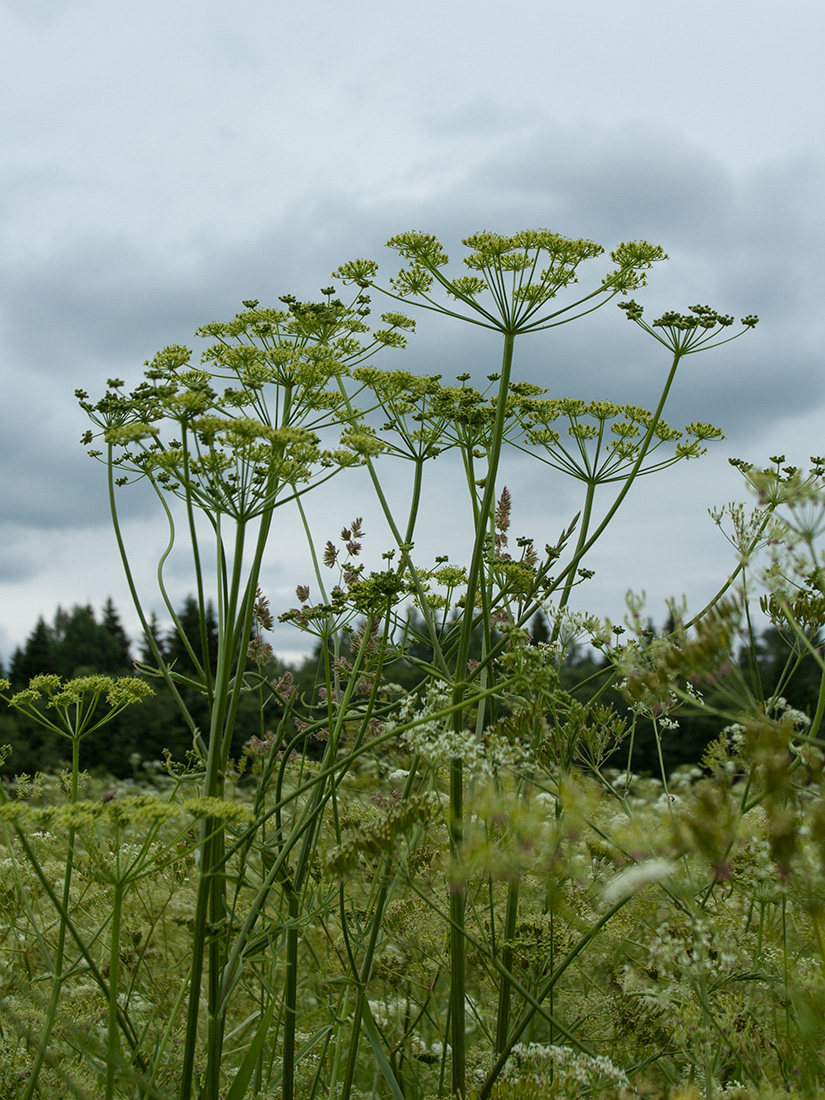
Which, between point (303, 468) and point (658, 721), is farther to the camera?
point (658, 721)

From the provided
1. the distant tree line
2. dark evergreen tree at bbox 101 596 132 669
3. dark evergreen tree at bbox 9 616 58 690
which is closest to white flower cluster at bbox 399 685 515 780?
the distant tree line

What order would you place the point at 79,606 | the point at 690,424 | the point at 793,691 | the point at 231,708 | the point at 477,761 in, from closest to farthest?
1. the point at 477,761
2. the point at 231,708
3. the point at 690,424
4. the point at 793,691
5. the point at 79,606

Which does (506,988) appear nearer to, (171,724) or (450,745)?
(450,745)

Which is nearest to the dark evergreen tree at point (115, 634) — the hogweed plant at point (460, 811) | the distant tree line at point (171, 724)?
the distant tree line at point (171, 724)

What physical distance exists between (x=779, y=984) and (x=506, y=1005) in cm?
106

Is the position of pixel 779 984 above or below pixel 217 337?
below

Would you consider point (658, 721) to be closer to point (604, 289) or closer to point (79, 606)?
point (604, 289)

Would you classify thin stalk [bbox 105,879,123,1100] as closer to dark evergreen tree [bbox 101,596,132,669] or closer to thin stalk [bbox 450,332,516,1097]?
thin stalk [bbox 450,332,516,1097]

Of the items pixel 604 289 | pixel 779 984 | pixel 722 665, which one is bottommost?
pixel 779 984

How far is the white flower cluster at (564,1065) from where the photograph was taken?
2863 mm

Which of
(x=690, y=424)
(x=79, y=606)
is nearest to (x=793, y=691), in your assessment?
(x=690, y=424)

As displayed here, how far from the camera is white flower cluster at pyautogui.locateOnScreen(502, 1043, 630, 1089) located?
9.39 ft

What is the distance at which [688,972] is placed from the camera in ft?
9.00

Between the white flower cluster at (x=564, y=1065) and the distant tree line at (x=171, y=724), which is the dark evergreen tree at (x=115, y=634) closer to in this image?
the distant tree line at (x=171, y=724)
